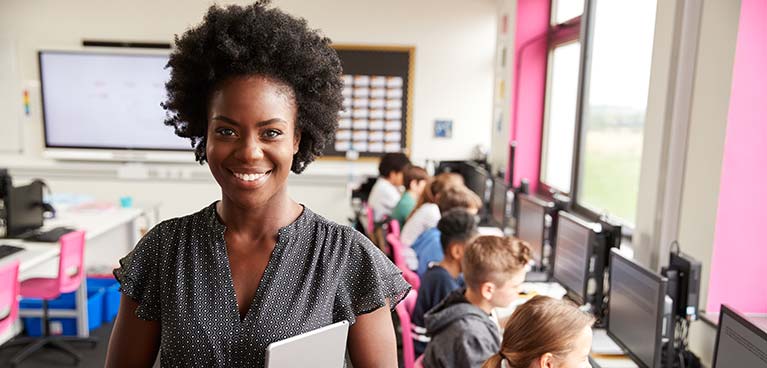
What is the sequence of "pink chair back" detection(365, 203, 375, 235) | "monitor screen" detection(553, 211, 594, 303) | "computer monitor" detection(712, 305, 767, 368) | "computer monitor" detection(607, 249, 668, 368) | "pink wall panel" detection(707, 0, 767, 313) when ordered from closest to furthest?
1. "computer monitor" detection(712, 305, 767, 368)
2. "computer monitor" detection(607, 249, 668, 368)
3. "pink wall panel" detection(707, 0, 767, 313)
4. "monitor screen" detection(553, 211, 594, 303)
5. "pink chair back" detection(365, 203, 375, 235)

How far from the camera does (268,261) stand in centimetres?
103

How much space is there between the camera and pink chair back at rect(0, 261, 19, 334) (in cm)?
283

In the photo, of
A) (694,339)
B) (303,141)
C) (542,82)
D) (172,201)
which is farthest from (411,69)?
(303,141)

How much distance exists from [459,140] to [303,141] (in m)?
5.17

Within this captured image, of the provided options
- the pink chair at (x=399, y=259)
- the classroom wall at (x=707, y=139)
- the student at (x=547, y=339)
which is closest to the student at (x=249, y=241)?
the student at (x=547, y=339)

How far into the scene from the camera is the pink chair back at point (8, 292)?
111 inches

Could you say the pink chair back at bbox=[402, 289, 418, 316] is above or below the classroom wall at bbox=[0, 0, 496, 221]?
below

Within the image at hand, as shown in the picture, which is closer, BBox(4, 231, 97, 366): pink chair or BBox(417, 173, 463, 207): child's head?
BBox(4, 231, 97, 366): pink chair

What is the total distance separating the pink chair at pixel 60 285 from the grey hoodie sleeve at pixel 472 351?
8.33 ft

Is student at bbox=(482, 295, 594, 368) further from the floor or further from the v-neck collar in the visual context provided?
the floor

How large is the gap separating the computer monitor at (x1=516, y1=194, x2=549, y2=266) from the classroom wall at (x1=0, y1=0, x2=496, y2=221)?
282 cm

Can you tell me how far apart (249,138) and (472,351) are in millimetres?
1215

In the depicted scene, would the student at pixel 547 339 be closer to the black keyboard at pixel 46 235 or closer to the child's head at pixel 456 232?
the child's head at pixel 456 232

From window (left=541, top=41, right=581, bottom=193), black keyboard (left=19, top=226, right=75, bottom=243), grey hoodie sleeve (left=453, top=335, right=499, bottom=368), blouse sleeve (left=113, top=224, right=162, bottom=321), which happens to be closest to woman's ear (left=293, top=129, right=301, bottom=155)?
blouse sleeve (left=113, top=224, right=162, bottom=321)
